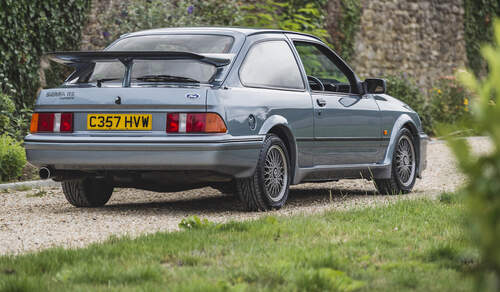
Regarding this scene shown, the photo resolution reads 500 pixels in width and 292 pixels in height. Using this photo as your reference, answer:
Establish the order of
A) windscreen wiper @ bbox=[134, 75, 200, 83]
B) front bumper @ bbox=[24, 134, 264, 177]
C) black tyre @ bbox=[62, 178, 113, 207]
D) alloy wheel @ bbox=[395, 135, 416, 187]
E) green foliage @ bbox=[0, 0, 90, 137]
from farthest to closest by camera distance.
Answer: green foliage @ bbox=[0, 0, 90, 137] < alloy wheel @ bbox=[395, 135, 416, 187] < black tyre @ bbox=[62, 178, 113, 207] < windscreen wiper @ bbox=[134, 75, 200, 83] < front bumper @ bbox=[24, 134, 264, 177]

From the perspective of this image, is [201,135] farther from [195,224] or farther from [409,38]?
[409,38]

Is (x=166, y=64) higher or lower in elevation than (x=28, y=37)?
lower

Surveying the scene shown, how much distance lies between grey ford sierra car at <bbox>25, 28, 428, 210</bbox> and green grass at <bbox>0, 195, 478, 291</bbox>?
40.4 inches

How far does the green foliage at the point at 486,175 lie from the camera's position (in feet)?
7.29

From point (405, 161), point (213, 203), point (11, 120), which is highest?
point (11, 120)

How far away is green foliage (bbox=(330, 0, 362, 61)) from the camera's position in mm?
18078

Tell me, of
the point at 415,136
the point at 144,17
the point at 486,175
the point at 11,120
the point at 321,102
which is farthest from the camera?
the point at 144,17

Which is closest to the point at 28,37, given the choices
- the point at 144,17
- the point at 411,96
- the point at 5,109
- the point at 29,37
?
the point at 29,37

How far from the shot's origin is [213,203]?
26.7 feet

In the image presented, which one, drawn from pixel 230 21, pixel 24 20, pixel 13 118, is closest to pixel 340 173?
pixel 13 118

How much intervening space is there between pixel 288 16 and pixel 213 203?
8.04m

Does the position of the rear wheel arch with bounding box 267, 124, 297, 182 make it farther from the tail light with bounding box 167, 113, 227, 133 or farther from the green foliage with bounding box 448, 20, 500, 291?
the green foliage with bounding box 448, 20, 500, 291

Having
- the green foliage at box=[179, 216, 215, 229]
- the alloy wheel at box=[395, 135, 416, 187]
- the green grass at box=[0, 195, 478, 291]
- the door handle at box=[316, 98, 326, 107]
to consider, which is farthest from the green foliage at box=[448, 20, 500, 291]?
the alloy wheel at box=[395, 135, 416, 187]

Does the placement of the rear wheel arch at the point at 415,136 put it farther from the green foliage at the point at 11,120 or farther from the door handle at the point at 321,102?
the green foliage at the point at 11,120
